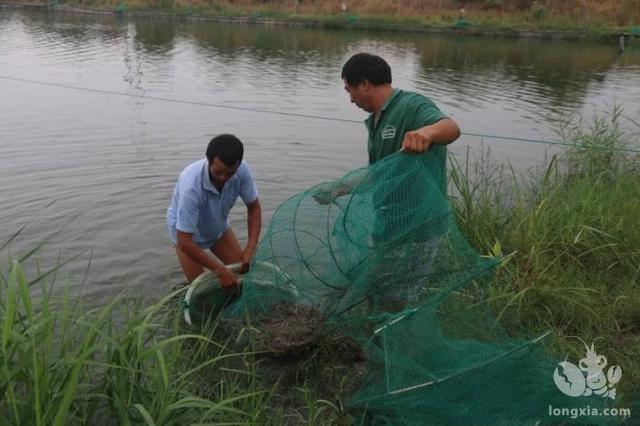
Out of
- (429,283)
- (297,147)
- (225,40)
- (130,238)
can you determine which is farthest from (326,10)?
(429,283)

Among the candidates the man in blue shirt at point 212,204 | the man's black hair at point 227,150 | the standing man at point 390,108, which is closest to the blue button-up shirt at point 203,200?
the man in blue shirt at point 212,204

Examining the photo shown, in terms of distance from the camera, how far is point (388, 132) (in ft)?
11.2

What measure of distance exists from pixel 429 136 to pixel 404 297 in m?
0.92

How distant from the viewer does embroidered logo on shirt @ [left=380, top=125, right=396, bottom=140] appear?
11.1 ft

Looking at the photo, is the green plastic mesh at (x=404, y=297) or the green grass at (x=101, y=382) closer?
the green grass at (x=101, y=382)

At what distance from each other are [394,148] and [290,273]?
110cm

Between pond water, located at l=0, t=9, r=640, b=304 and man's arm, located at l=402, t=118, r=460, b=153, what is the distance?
3120 millimetres

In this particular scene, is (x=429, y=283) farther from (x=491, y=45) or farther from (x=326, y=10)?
(x=326, y=10)

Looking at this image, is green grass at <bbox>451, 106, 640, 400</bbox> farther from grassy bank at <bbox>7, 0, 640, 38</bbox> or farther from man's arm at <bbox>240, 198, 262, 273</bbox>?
grassy bank at <bbox>7, 0, 640, 38</bbox>

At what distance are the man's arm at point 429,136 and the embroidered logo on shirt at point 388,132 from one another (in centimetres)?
29

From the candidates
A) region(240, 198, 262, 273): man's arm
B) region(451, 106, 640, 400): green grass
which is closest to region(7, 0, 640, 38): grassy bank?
region(451, 106, 640, 400): green grass

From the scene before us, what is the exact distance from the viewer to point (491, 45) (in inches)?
1083

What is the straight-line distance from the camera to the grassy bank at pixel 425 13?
104 feet

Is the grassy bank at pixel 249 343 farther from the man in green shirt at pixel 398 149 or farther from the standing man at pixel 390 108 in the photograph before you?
the standing man at pixel 390 108
